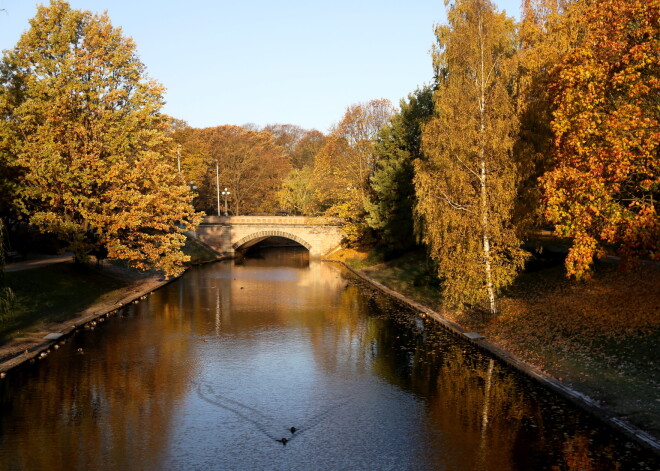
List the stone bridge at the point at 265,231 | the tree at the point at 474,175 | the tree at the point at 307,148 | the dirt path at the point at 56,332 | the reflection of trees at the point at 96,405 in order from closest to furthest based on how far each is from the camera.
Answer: the reflection of trees at the point at 96,405
the dirt path at the point at 56,332
the tree at the point at 474,175
the stone bridge at the point at 265,231
the tree at the point at 307,148

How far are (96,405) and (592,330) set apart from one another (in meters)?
18.5

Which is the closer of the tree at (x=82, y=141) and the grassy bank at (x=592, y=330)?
the grassy bank at (x=592, y=330)

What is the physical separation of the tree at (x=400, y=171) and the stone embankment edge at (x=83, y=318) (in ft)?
66.2

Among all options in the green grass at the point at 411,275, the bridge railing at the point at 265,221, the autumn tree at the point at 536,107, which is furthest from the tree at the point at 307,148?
the autumn tree at the point at 536,107

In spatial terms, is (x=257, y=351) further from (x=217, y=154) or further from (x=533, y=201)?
(x=217, y=154)

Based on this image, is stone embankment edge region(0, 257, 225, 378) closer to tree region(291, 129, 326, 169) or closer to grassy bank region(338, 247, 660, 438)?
grassy bank region(338, 247, 660, 438)

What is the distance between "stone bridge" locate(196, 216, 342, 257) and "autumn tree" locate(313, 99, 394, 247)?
6562 mm

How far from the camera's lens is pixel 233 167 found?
3883 inches

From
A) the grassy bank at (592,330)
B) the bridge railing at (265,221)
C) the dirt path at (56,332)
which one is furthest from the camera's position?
the bridge railing at (265,221)

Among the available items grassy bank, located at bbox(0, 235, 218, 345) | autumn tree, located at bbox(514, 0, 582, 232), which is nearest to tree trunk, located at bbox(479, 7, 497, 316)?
autumn tree, located at bbox(514, 0, 582, 232)

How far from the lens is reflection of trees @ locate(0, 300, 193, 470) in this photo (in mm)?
15266

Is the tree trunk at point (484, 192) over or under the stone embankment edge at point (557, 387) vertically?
over

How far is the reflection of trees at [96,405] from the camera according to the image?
50.1 ft

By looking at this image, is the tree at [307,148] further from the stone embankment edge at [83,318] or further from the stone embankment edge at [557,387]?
the stone embankment edge at [557,387]
